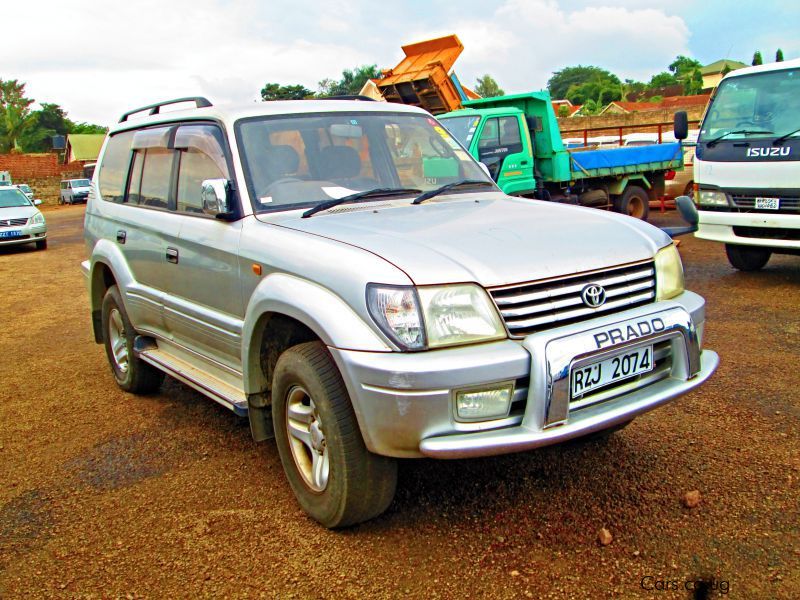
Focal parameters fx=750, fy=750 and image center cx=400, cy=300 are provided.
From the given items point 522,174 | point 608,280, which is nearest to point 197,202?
point 608,280

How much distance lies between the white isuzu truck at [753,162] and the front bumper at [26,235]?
1390cm

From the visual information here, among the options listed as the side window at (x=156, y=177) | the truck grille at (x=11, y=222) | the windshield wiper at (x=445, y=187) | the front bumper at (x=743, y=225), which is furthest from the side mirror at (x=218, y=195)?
the truck grille at (x=11, y=222)

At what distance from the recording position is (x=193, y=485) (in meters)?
3.72

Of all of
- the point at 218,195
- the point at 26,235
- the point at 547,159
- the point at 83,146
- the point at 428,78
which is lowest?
the point at 26,235

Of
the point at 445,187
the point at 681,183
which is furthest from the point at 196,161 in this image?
the point at 681,183

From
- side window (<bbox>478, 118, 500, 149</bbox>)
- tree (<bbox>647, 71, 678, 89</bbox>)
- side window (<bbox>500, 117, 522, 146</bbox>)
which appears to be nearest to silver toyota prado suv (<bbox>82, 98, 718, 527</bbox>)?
side window (<bbox>478, 118, 500, 149</bbox>)

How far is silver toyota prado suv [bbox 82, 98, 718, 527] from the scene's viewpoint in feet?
8.88

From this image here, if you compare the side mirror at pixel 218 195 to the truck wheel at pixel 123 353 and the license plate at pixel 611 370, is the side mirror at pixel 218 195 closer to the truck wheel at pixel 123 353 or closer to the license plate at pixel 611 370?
the truck wheel at pixel 123 353

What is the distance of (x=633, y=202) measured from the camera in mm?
13430

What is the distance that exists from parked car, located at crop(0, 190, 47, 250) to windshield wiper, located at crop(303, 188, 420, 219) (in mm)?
14605

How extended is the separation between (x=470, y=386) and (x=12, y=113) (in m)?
76.8

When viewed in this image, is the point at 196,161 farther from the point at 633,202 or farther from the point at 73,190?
the point at 73,190

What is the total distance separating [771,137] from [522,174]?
422cm

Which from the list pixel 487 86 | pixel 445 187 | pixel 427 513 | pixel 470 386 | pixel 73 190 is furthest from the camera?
pixel 487 86
